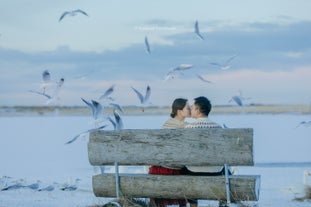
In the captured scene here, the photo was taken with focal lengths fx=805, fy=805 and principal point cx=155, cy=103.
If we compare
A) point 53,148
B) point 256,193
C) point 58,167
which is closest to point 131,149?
point 256,193

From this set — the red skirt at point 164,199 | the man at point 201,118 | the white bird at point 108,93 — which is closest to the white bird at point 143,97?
the white bird at point 108,93

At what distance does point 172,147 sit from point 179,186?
0.95 feet

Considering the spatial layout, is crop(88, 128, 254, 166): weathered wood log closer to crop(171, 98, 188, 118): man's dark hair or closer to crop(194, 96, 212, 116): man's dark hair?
crop(194, 96, 212, 116): man's dark hair

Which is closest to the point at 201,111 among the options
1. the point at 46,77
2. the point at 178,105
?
the point at 178,105

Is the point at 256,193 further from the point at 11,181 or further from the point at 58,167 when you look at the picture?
the point at 58,167

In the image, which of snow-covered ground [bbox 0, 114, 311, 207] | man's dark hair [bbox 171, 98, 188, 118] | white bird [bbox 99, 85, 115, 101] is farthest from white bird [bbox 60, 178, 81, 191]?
man's dark hair [bbox 171, 98, 188, 118]

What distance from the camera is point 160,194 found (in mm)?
5711

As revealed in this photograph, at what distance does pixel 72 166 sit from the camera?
10.3 m

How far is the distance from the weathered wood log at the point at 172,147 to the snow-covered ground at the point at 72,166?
775mm

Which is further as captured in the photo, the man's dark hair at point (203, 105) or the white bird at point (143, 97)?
the white bird at point (143, 97)

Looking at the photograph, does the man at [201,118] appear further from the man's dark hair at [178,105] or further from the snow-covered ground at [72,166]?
the snow-covered ground at [72,166]

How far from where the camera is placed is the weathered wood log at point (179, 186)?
552 cm

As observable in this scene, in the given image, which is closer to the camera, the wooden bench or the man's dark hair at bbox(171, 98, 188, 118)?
the wooden bench

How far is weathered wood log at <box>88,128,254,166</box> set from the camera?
5.43 metres
